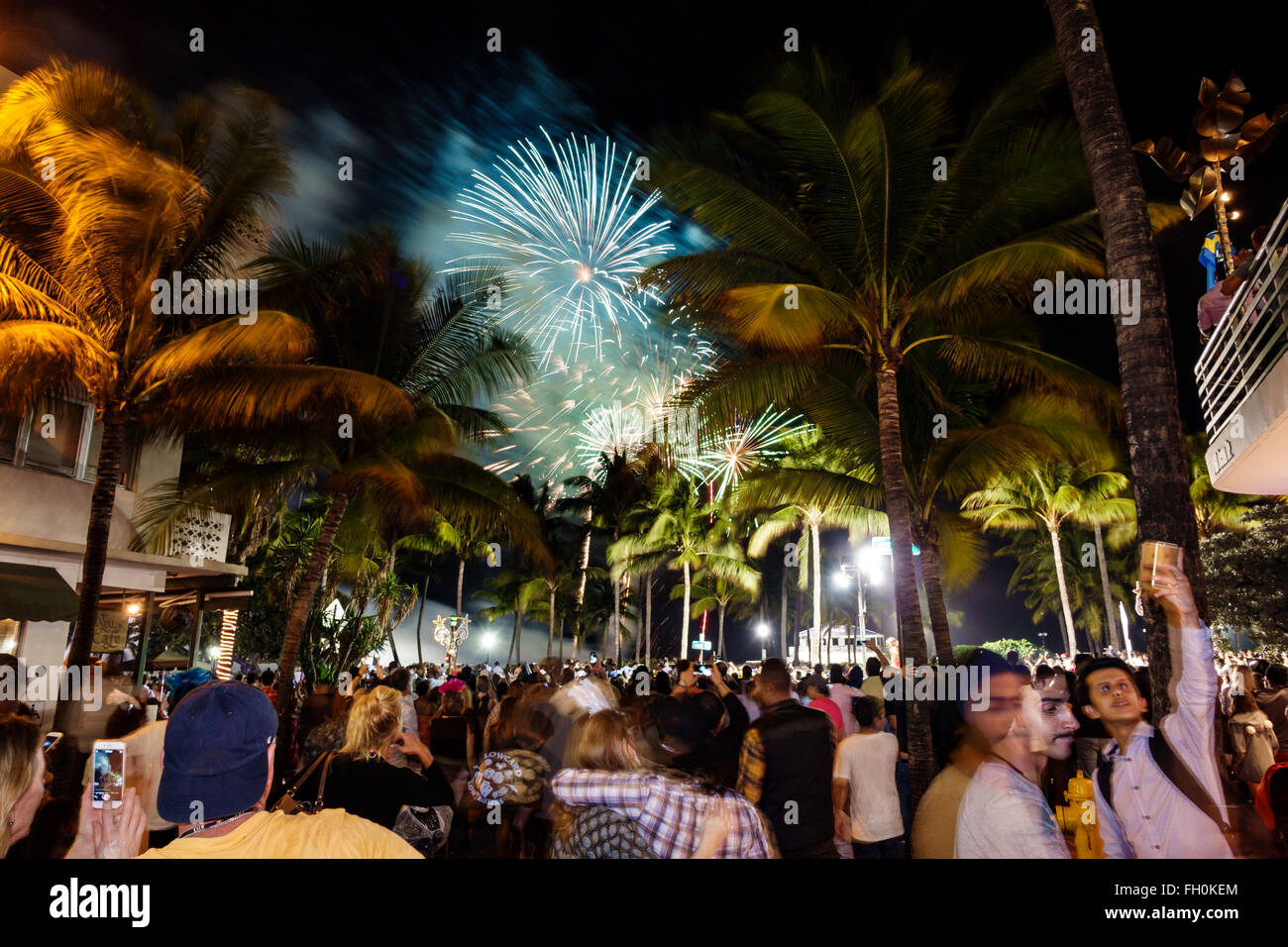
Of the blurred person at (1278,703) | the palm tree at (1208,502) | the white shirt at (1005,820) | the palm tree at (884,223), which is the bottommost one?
the white shirt at (1005,820)

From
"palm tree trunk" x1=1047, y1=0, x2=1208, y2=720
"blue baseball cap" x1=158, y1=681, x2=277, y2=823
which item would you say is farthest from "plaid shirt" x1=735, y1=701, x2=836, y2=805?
"blue baseball cap" x1=158, y1=681, x2=277, y2=823

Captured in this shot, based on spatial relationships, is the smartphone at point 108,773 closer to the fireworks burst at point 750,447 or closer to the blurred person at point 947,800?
the blurred person at point 947,800

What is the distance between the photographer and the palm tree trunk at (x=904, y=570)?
10.4 metres

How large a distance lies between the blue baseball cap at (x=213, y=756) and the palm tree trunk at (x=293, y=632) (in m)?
12.1

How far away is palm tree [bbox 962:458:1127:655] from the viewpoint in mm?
36031

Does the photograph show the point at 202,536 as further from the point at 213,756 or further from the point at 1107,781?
the point at 1107,781

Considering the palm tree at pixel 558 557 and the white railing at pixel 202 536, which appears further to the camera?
the palm tree at pixel 558 557

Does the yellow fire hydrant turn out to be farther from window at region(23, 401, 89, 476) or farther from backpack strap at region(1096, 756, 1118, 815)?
window at region(23, 401, 89, 476)

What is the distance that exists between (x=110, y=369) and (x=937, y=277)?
11936mm

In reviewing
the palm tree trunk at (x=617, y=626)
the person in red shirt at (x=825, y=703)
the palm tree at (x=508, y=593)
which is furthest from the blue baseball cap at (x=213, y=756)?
the palm tree at (x=508, y=593)

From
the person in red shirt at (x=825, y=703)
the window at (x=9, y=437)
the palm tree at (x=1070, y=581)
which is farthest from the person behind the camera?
the palm tree at (x=1070, y=581)

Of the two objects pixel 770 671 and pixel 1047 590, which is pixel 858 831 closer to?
pixel 770 671
